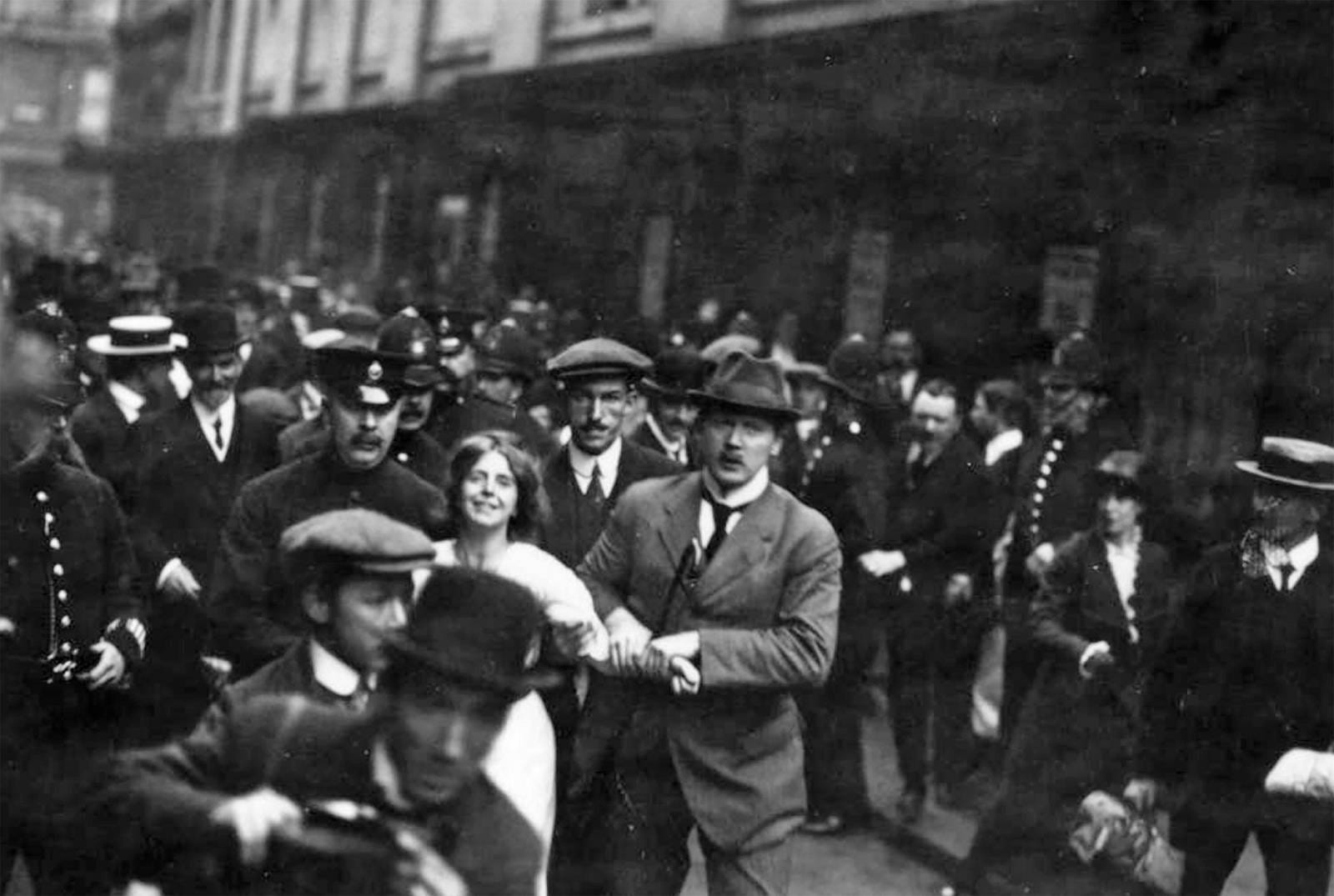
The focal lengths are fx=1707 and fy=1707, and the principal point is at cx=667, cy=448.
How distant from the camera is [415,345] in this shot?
22.7 ft

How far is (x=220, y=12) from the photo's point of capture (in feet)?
122

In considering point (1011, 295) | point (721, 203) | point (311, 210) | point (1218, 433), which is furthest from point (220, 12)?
point (1218, 433)

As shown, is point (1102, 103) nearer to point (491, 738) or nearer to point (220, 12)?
point (491, 738)

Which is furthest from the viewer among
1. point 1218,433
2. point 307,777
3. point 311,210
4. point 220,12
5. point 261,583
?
point 220,12

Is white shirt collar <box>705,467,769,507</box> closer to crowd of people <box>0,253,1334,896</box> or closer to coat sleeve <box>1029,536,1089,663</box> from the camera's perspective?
crowd of people <box>0,253,1334,896</box>

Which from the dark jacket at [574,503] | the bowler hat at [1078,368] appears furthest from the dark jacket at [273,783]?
the bowler hat at [1078,368]

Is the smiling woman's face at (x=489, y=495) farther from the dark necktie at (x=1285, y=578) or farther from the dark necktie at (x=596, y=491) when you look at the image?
the dark necktie at (x=1285, y=578)

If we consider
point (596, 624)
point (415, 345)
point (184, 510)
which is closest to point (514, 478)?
point (596, 624)

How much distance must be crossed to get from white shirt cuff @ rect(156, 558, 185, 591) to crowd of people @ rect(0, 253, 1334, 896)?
2 cm

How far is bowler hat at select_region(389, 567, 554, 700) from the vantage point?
10.7ft

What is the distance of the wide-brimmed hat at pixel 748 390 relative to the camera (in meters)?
5.21

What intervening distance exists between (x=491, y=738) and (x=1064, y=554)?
171 inches

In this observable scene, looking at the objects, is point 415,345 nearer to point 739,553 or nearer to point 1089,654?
point 739,553

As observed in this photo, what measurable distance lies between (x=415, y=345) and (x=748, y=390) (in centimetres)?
210
